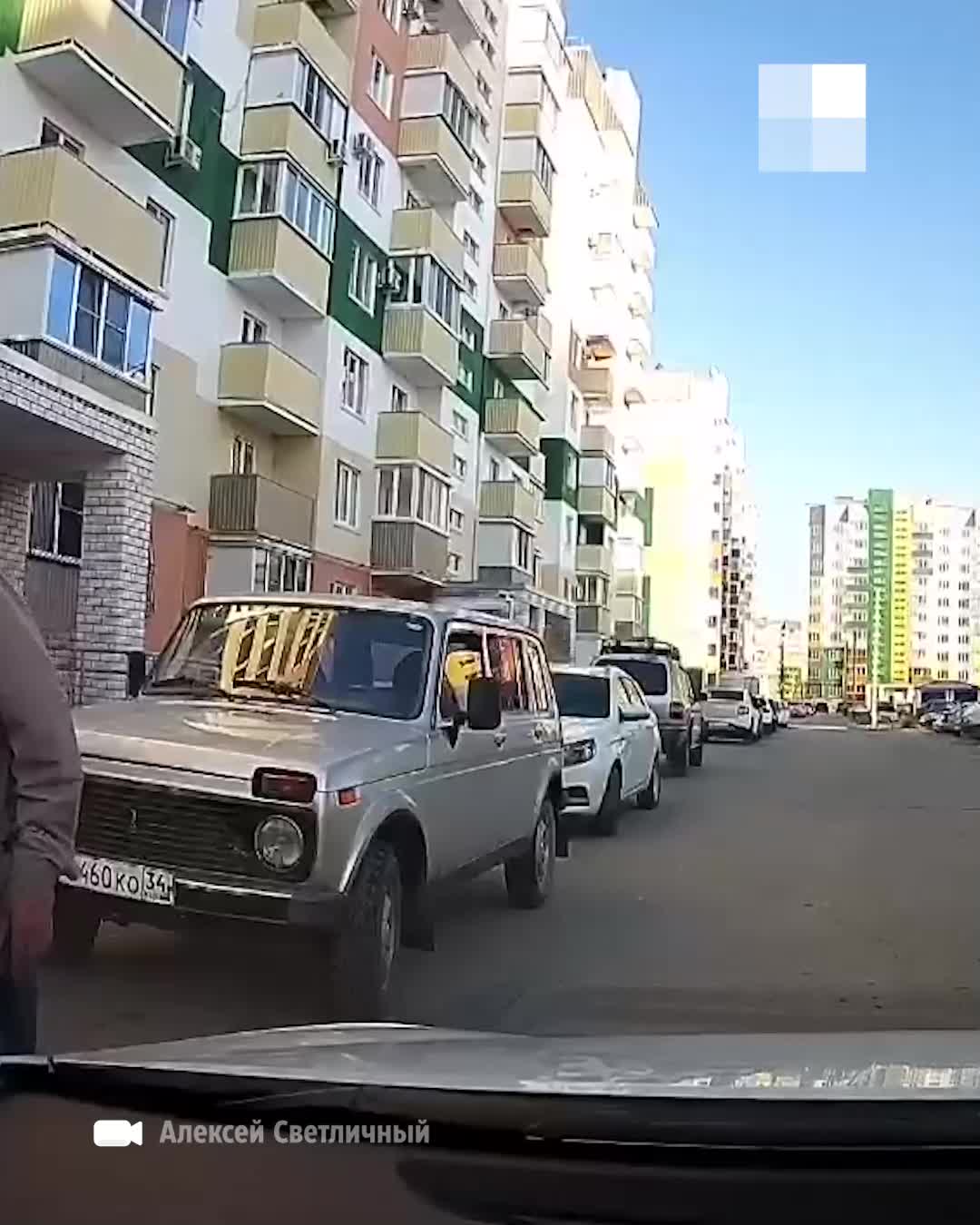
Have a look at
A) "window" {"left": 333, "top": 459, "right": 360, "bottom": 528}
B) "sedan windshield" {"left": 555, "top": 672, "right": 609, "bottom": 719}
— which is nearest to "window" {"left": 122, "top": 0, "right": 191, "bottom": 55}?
"window" {"left": 333, "top": 459, "right": 360, "bottom": 528}

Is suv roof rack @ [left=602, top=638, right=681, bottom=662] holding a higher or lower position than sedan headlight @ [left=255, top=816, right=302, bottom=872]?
higher

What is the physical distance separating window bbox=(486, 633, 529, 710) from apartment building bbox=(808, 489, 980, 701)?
133 metres

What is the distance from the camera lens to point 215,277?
82.7 feet

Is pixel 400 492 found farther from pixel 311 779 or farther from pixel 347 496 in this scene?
pixel 311 779

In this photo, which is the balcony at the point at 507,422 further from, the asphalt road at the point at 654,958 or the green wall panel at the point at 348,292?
the asphalt road at the point at 654,958

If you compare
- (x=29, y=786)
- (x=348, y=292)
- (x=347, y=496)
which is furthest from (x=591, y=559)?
(x=29, y=786)

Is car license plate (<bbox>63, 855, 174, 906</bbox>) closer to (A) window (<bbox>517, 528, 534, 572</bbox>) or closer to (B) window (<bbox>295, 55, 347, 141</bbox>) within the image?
(B) window (<bbox>295, 55, 347, 141</bbox>)

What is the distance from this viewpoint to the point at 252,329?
1062 inches

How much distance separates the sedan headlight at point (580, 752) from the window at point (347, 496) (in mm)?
16905

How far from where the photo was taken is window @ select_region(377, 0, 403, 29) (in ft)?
108

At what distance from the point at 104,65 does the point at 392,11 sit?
16.8 meters

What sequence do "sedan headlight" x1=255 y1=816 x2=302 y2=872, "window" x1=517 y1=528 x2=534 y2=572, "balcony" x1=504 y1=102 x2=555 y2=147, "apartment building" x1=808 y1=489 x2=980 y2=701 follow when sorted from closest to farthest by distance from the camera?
"sedan headlight" x1=255 y1=816 x2=302 y2=872 < "window" x1=517 y1=528 x2=534 y2=572 < "balcony" x1=504 y1=102 x2=555 y2=147 < "apartment building" x1=808 y1=489 x2=980 y2=701

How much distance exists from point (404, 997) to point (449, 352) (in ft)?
94.3

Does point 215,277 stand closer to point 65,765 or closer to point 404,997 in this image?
point 404,997
